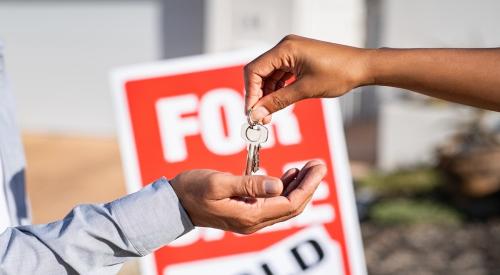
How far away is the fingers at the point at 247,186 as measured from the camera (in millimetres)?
1584

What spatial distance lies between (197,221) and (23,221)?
66cm

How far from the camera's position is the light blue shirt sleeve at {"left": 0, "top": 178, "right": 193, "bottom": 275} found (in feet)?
5.20

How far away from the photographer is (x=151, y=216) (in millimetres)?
1612

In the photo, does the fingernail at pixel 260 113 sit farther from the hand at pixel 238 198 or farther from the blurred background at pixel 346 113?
the blurred background at pixel 346 113

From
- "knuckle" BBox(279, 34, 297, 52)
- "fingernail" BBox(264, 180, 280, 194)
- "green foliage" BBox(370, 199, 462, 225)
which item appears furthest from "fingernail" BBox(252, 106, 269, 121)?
→ "green foliage" BBox(370, 199, 462, 225)

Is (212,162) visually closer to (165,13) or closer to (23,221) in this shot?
(23,221)

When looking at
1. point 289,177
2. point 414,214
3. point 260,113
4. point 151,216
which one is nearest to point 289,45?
point 260,113

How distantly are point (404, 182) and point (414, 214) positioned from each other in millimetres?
661

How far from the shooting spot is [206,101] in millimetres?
2633

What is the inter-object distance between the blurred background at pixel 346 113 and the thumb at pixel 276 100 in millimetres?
3260

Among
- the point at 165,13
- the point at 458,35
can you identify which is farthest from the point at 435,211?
the point at 165,13

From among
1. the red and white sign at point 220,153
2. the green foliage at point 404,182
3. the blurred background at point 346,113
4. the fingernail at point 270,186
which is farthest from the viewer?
the green foliage at point 404,182

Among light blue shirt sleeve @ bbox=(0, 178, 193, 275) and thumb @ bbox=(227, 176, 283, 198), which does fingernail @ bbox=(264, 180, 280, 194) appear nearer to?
thumb @ bbox=(227, 176, 283, 198)

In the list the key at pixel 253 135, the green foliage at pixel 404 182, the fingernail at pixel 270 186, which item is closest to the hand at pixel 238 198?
the fingernail at pixel 270 186
